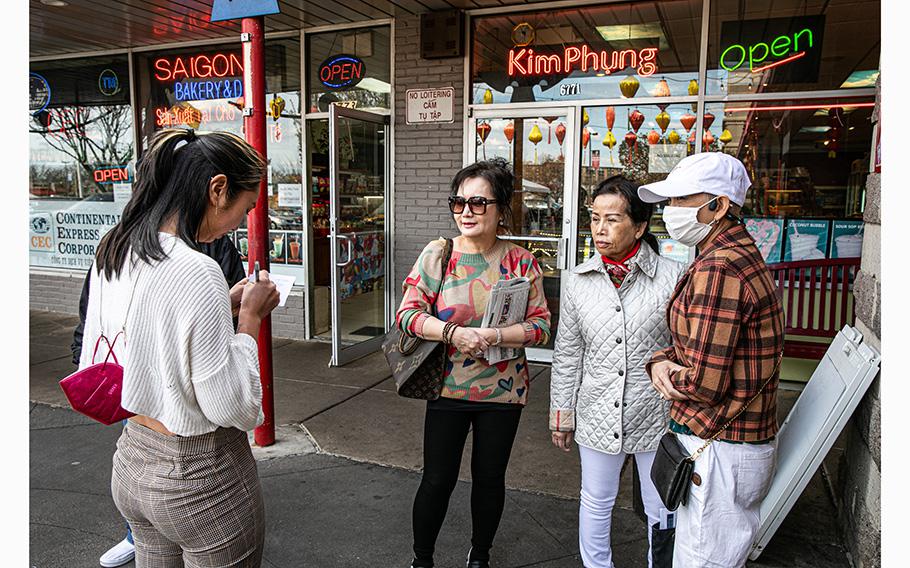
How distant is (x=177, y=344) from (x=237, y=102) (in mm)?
6433

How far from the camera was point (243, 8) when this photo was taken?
11.5 feet

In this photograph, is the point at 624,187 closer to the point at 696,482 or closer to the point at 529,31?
the point at 696,482

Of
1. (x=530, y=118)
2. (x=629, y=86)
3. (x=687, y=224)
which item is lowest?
(x=687, y=224)

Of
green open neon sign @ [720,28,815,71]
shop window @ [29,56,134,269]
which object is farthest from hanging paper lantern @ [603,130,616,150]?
shop window @ [29,56,134,269]

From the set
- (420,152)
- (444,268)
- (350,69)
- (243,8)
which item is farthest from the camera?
(350,69)

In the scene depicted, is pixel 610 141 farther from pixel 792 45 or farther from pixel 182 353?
pixel 182 353

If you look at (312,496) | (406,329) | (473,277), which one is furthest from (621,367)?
(312,496)

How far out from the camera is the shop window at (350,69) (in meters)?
6.98

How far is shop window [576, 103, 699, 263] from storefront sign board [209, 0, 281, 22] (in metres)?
3.61

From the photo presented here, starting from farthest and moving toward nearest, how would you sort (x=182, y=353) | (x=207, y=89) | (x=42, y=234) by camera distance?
(x=42, y=234)
(x=207, y=89)
(x=182, y=353)

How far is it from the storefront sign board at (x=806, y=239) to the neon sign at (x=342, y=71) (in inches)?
177

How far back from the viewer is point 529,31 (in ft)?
21.0

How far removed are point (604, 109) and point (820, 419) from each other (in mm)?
4012

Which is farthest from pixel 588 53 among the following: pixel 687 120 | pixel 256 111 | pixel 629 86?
pixel 256 111
